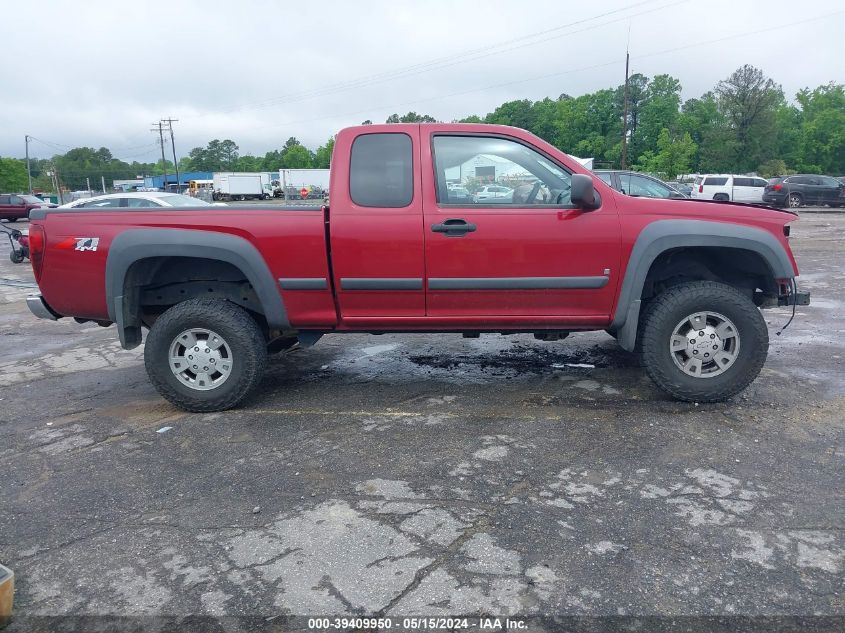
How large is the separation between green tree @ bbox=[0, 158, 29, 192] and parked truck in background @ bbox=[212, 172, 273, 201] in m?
41.5

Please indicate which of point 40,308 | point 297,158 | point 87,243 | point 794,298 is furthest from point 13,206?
point 297,158

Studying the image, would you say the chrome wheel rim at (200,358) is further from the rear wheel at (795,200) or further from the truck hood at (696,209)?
the rear wheel at (795,200)

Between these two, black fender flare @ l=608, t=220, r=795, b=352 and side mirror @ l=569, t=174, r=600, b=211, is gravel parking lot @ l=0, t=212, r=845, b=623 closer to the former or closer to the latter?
black fender flare @ l=608, t=220, r=795, b=352

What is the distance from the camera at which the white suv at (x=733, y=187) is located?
30.2 m

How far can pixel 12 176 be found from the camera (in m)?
87.3

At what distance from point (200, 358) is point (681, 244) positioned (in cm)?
354

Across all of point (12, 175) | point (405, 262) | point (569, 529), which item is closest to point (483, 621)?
point (569, 529)

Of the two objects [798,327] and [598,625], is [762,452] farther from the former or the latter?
[798,327]

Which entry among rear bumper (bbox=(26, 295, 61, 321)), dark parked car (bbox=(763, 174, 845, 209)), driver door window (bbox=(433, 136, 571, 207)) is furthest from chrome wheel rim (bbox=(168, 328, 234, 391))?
dark parked car (bbox=(763, 174, 845, 209))

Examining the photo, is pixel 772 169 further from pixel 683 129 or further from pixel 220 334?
pixel 220 334

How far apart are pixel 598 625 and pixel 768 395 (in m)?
3.28

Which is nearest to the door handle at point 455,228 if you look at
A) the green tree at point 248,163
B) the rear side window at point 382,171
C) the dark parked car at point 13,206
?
the rear side window at point 382,171

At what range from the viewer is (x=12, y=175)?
8731 centimetres

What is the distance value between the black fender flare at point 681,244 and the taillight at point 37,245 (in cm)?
424
